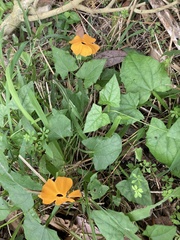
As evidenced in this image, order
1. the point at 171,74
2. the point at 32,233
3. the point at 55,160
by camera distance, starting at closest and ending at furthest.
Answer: the point at 32,233
the point at 55,160
the point at 171,74

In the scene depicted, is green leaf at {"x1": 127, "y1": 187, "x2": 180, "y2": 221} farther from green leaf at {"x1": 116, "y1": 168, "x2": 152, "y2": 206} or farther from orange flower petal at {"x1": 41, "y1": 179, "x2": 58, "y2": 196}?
orange flower petal at {"x1": 41, "y1": 179, "x2": 58, "y2": 196}

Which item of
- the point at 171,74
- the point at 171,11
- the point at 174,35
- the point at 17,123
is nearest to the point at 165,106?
the point at 171,74

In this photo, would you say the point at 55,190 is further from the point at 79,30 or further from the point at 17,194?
the point at 79,30

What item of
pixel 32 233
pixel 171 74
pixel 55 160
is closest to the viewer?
pixel 32 233

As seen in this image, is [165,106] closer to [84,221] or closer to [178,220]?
[178,220]

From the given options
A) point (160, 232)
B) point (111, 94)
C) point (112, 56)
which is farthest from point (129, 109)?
point (160, 232)

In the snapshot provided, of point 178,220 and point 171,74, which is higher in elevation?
point 171,74

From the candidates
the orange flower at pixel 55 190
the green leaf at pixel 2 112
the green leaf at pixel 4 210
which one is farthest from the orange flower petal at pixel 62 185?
the green leaf at pixel 2 112
